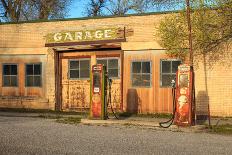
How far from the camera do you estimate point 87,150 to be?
1105 centimetres

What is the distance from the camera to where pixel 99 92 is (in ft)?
59.4

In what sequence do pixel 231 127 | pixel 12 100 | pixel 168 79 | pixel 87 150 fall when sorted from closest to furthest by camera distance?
1. pixel 87 150
2. pixel 231 127
3. pixel 168 79
4. pixel 12 100

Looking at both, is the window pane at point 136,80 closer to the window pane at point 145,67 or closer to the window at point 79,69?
the window pane at point 145,67

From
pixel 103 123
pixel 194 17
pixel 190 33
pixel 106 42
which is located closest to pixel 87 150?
pixel 103 123

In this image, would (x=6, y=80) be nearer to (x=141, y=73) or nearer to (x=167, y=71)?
(x=141, y=73)

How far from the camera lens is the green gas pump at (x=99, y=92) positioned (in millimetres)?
18016

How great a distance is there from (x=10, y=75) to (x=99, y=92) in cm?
765

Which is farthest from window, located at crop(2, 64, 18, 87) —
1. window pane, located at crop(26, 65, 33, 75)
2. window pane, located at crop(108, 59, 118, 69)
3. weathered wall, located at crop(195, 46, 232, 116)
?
weathered wall, located at crop(195, 46, 232, 116)

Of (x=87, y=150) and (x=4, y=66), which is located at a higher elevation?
(x=4, y=66)

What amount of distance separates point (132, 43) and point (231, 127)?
6.62 meters

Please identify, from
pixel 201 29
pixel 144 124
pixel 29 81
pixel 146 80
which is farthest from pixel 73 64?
pixel 144 124

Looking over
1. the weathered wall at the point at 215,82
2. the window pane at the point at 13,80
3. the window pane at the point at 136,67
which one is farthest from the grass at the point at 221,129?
the window pane at the point at 13,80

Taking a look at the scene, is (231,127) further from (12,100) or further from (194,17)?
(12,100)

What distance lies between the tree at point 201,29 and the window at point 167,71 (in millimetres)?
494
